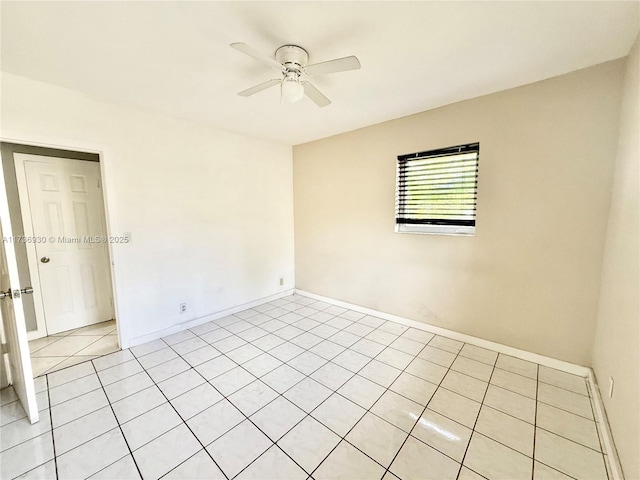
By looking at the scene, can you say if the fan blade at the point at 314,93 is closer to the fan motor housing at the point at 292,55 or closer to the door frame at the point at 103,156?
the fan motor housing at the point at 292,55

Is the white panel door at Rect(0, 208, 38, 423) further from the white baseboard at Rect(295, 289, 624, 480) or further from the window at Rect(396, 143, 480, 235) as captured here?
the window at Rect(396, 143, 480, 235)

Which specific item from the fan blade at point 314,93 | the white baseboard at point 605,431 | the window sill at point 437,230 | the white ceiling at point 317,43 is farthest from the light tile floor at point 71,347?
the white baseboard at point 605,431

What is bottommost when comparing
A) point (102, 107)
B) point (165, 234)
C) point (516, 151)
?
point (165, 234)

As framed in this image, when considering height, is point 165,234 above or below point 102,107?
below

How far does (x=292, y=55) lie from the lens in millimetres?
1670

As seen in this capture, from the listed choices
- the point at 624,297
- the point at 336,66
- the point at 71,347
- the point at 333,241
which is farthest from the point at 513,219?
the point at 71,347

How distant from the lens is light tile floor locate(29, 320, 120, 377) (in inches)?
93.4

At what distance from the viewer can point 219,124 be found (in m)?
3.05

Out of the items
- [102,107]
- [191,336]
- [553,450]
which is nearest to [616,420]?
[553,450]

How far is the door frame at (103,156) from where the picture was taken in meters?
2.03

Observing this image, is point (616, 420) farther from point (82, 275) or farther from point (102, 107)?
point (82, 275)

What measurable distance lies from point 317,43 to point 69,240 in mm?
3385

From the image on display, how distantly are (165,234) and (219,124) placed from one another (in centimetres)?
141

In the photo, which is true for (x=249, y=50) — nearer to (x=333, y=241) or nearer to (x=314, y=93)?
(x=314, y=93)
